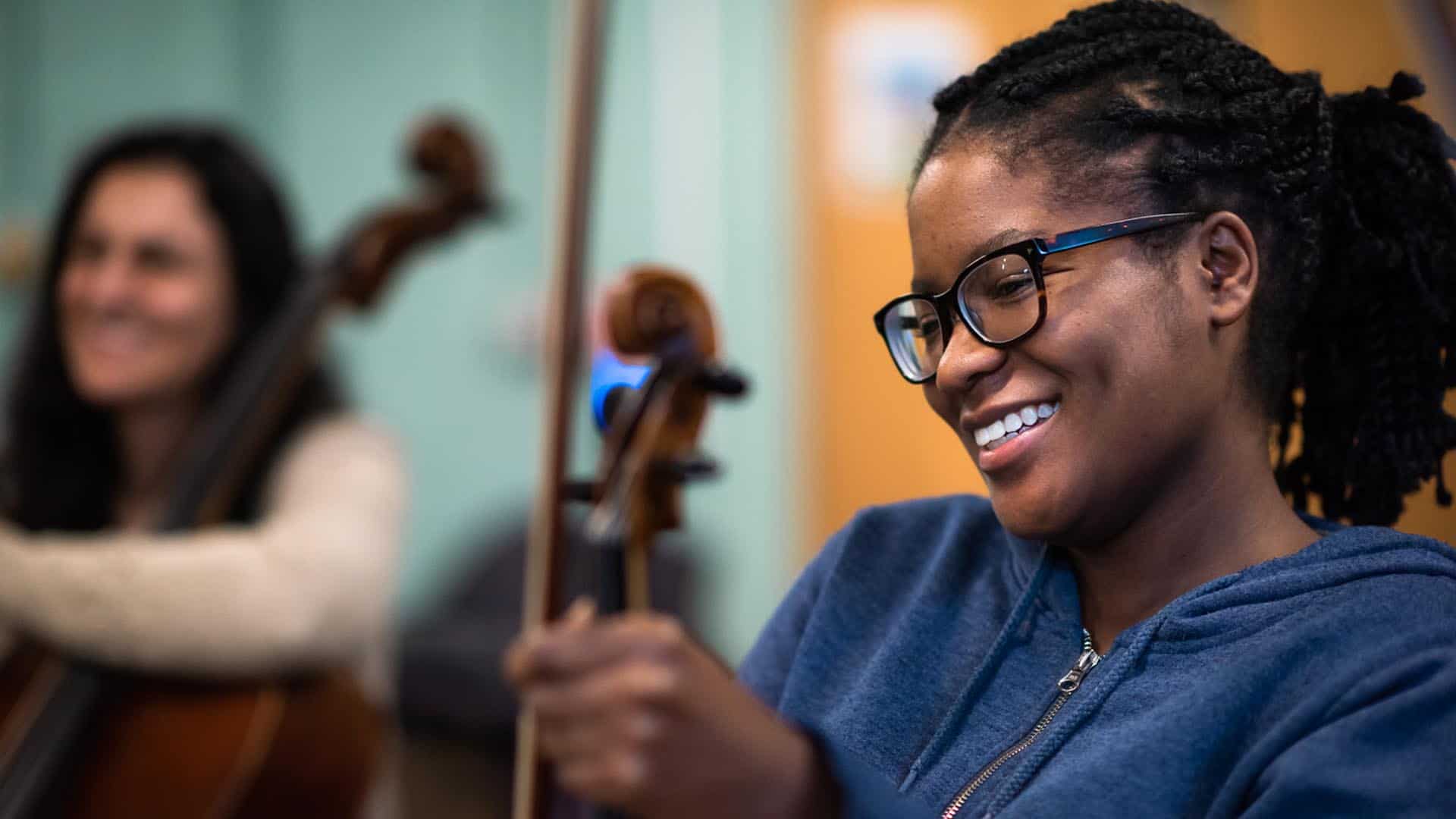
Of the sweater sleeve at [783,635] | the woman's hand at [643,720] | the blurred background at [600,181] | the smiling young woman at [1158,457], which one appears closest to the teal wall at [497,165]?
the blurred background at [600,181]

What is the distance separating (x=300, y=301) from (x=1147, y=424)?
1107 millimetres

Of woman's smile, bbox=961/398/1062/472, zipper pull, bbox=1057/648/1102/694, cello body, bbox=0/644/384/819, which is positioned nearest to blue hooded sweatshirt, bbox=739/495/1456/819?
zipper pull, bbox=1057/648/1102/694

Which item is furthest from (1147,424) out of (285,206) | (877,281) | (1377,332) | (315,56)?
(315,56)

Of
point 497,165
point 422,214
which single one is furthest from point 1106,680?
point 497,165

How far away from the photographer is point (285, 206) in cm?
168

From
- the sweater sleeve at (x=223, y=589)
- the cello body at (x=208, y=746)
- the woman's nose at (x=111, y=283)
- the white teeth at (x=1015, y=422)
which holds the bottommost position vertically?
the cello body at (x=208, y=746)

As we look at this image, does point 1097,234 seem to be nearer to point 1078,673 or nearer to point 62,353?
point 1078,673

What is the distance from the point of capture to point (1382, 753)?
0.60m

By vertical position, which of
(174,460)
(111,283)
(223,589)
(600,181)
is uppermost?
(600,181)

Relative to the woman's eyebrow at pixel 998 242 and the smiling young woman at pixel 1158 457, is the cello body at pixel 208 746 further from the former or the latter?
the woman's eyebrow at pixel 998 242

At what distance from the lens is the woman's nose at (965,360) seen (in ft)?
2.37

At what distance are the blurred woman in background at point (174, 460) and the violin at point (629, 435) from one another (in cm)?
60

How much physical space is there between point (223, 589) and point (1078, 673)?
0.93 metres

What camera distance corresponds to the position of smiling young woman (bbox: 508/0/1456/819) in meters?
0.64
